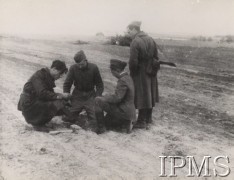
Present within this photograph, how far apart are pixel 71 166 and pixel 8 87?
3059 millimetres

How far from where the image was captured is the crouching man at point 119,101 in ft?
15.3

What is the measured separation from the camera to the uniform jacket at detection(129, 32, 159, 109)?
486cm

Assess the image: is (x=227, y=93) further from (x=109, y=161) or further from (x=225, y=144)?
(x=109, y=161)

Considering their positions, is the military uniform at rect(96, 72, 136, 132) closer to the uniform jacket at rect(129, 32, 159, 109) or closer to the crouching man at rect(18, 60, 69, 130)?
the uniform jacket at rect(129, 32, 159, 109)

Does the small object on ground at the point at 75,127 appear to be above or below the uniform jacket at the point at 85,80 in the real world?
below

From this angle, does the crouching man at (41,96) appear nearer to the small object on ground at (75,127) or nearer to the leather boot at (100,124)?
the small object on ground at (75,127)

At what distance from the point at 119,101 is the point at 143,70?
1.87 ft

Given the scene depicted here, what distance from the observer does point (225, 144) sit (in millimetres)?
4688

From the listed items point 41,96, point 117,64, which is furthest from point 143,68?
point 41,96

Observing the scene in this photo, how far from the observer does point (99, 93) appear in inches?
201

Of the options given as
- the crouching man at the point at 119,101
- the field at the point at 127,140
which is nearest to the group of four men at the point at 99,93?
the crouching man at the point at 119,101

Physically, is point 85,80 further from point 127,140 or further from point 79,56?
point 127,140

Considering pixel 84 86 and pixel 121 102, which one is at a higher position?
pixel 84 86

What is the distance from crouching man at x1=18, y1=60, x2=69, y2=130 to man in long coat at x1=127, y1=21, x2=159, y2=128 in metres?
0.93
